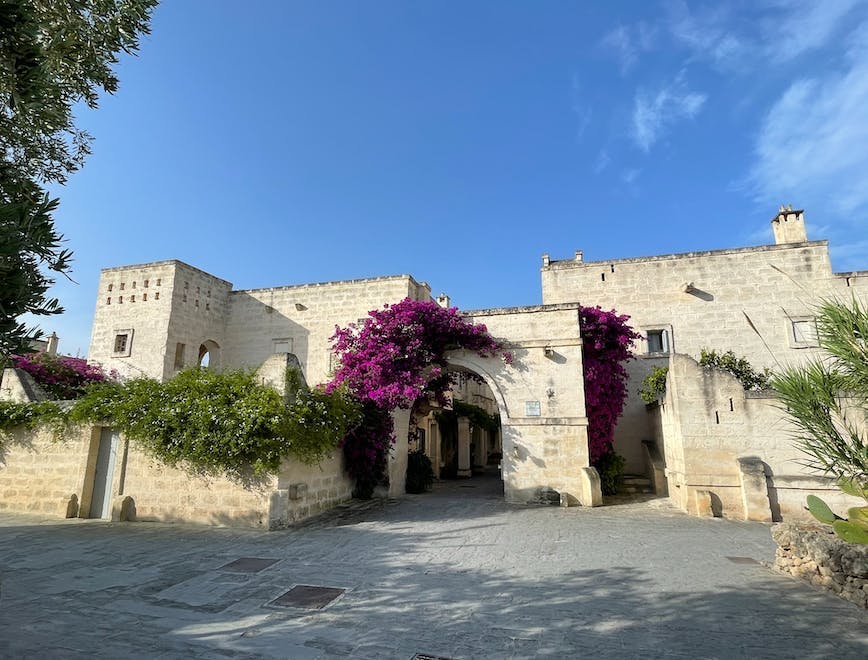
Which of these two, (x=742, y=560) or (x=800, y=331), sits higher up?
(x=800, y=331)

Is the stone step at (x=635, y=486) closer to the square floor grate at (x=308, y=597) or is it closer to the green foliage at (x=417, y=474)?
the green foliage at (x=417, y=474)

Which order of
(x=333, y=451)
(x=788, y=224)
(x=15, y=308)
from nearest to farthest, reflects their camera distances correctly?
(x=15, y=308) < (x=333, y=451) < (x=788, y=224)

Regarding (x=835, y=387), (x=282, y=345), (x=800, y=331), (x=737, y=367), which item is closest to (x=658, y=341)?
(x=737, y=367)

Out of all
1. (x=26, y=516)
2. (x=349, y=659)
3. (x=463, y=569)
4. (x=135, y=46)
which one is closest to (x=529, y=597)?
(x=463, y=569)

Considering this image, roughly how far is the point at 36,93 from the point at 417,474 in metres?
12.1

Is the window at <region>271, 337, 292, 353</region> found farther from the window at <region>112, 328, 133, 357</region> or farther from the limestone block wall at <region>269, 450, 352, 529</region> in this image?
the limestone block wall at <region>269, 450, 352, 529</region>

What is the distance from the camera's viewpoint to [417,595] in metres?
5.14

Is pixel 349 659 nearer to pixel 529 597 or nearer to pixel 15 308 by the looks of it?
pixel 529 597

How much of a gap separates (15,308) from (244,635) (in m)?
3.19

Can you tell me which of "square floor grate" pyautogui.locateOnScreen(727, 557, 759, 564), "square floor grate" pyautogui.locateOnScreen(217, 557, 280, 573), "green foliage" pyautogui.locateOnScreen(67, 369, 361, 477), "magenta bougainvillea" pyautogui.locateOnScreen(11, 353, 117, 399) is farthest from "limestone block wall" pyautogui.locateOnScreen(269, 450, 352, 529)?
"square floor grate" pyautogui.locateOnScreen(727, 557, 759, 564)

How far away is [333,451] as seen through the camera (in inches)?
426

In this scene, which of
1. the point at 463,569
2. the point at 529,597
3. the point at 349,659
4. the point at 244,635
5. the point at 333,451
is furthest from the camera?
the point at 333,451

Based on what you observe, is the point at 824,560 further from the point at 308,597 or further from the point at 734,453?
the point at 308,597

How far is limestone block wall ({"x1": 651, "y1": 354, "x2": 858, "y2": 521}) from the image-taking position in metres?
9.78
